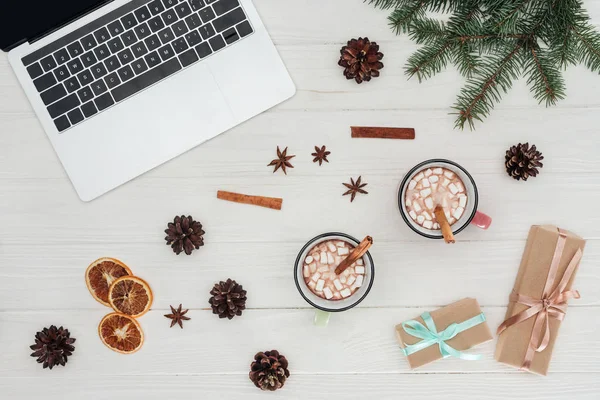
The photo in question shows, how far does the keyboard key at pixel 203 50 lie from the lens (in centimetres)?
100

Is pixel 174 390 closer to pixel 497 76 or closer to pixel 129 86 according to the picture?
pixel 129 86

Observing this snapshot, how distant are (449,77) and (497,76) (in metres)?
0.10

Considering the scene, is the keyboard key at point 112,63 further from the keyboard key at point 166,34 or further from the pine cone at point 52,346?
the pine cone at point 52,346

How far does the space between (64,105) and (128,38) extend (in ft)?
0.65

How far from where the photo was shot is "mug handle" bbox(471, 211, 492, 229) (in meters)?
1.04

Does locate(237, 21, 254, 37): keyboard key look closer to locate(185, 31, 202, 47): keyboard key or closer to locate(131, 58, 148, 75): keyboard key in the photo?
locate(185, 31, 202, 47): keyboard key

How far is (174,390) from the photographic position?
110 cm

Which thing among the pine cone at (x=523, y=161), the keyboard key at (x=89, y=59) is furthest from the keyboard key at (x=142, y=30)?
the pine cone at (x=523, y=161)

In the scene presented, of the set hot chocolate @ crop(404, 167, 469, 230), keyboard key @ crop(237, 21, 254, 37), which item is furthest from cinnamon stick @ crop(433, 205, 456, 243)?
keyboard key @ crop(237, 21, 254, 37)

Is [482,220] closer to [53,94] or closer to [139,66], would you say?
[139,66]

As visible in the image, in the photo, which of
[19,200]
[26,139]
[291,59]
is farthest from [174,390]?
[291,59]

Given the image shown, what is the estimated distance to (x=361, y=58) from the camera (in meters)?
1.05

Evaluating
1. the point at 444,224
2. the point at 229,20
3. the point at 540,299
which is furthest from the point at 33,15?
the point at 540,299

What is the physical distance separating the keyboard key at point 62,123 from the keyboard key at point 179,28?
30 centimetres
